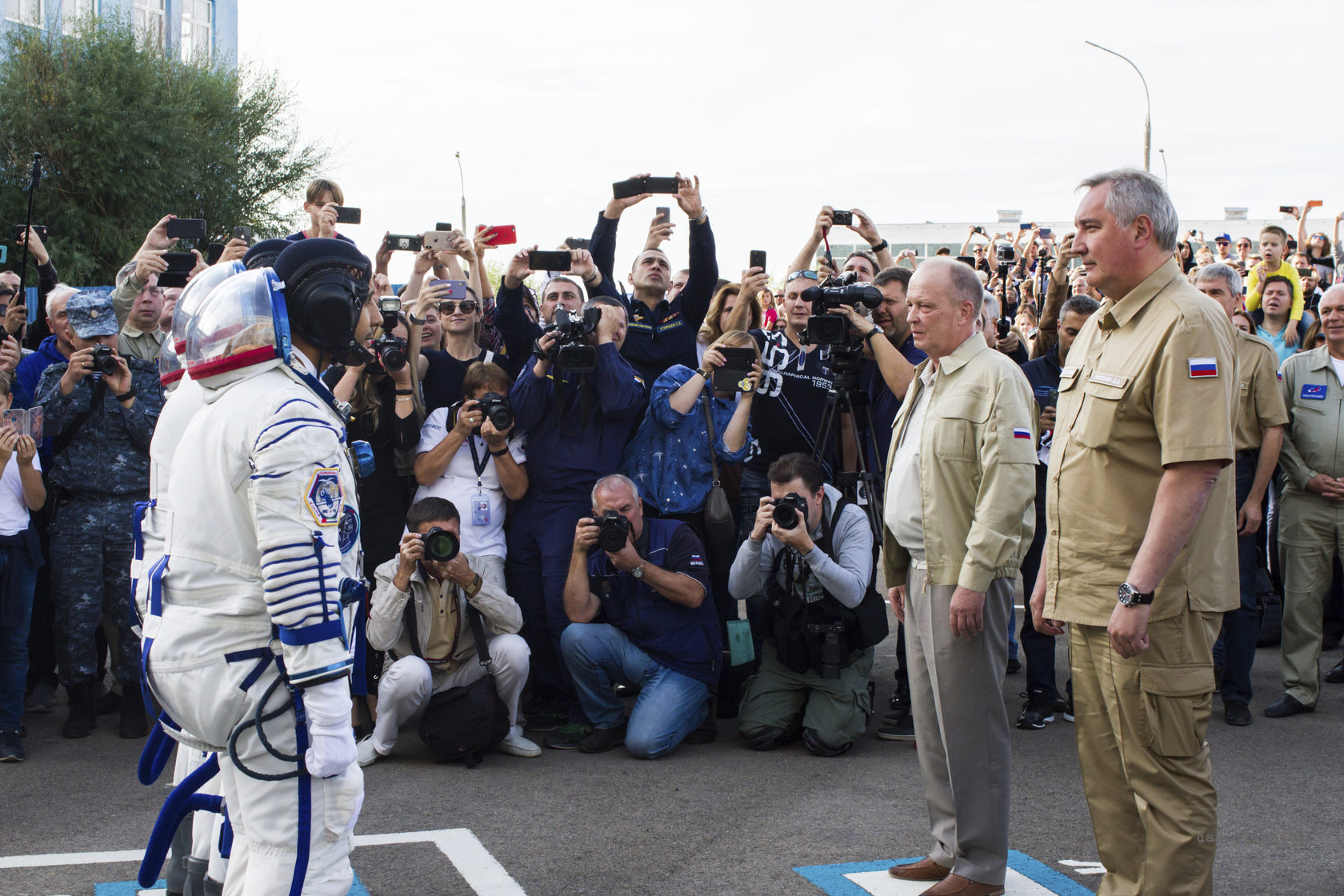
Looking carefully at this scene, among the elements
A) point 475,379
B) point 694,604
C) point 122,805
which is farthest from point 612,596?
point 122,805

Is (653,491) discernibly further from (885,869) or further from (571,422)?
(885,869)

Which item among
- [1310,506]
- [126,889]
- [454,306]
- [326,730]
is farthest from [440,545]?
[1310,506]

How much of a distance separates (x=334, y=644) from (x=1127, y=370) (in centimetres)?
213

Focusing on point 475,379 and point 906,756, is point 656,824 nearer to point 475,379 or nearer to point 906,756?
point 906,756

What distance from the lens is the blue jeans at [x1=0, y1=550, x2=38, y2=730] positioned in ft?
18.2

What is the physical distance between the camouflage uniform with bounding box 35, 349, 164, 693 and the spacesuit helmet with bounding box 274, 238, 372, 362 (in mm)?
3342

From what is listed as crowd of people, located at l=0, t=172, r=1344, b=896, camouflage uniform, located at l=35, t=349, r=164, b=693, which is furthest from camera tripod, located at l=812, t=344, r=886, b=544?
camouflage uniform, located at l=35, t=349, r=164, b=693

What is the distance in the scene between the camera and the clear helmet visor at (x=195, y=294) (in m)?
3.10

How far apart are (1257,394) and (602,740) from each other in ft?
12.4

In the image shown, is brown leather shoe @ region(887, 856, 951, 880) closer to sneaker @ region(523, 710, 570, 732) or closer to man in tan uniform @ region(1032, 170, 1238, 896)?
man in tan uniform @ region(1032, 170, 1238, 896)

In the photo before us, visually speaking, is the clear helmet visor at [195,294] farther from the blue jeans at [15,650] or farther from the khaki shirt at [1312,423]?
the khaki shirt at [1312,423]

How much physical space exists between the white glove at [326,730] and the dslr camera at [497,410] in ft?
10.6

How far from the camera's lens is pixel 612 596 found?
583cm

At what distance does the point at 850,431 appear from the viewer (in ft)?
20.1
